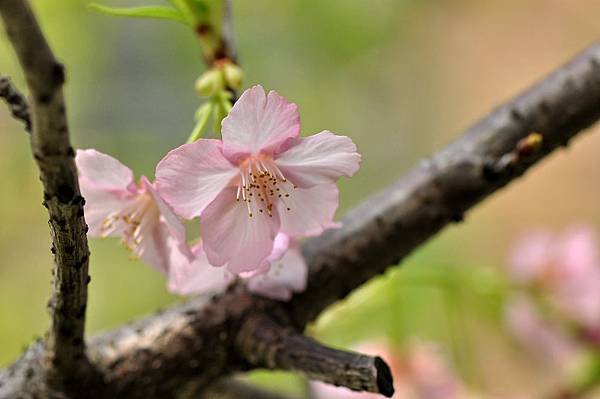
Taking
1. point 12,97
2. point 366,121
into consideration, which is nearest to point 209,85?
point 12,97

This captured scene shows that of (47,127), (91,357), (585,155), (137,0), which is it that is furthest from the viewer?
(585,155)

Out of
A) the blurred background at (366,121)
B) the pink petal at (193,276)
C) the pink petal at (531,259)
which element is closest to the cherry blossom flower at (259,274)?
the pink petal at (193,276)

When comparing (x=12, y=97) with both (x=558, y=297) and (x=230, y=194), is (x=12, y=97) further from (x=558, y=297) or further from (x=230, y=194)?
(x=558, y=297)

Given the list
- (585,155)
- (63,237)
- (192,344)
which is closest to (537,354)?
(192,344)

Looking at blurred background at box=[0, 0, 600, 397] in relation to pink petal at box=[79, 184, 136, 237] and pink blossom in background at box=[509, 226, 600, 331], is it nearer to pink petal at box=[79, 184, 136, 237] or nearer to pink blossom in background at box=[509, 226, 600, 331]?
pink blossom in background at box=[509, 226, 600, 331]

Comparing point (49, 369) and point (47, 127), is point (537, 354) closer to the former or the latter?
point (49, 369)

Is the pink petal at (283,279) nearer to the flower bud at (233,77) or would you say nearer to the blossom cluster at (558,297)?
the flower bud at (233,77)
